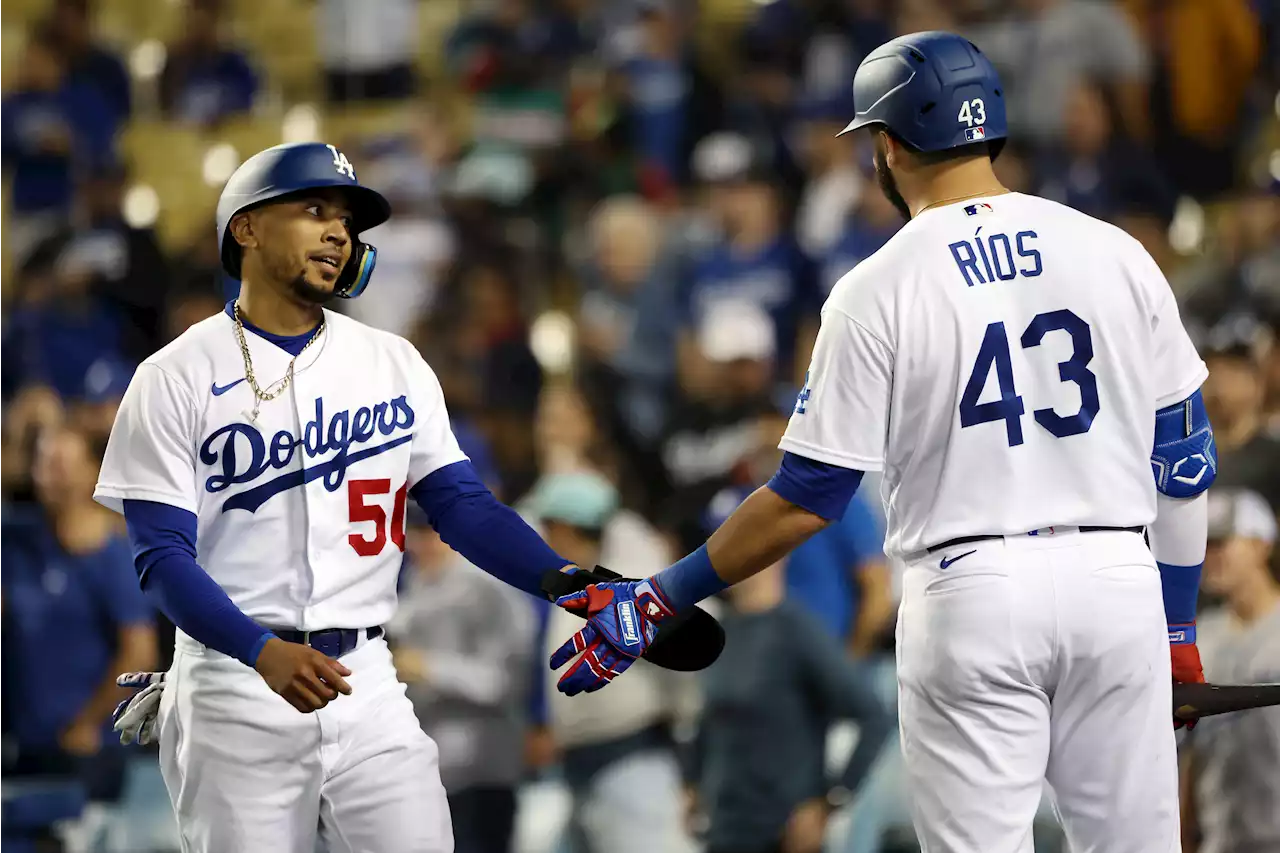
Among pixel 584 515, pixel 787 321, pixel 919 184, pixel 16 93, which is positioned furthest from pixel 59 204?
pixel 919 184

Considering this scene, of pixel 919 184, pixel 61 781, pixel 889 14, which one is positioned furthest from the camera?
pixel 889 14

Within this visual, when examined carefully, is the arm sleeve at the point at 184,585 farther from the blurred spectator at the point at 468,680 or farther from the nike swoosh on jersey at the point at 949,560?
the blurred spectator at the point at 468,680

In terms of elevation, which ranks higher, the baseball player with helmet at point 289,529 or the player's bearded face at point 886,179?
the player's bearded face at point 886,179

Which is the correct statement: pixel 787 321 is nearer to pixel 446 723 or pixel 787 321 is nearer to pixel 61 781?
pixel 446 723

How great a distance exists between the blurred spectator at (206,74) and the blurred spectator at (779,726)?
745 centimetres

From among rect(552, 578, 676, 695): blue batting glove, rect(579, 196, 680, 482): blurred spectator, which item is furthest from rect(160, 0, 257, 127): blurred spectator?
rect(552, 578, 676, 695): blue batting glove

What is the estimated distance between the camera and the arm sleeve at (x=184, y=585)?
161 inches

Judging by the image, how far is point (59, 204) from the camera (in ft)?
39.1

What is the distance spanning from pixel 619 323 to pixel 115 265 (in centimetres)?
311

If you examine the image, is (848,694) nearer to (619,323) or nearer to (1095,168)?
(619,323)

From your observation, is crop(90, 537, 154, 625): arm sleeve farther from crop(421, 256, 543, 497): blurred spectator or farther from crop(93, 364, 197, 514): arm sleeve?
crop(93, 364, 197, 514): arm sleeve

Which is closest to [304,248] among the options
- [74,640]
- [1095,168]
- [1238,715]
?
[1238,715]

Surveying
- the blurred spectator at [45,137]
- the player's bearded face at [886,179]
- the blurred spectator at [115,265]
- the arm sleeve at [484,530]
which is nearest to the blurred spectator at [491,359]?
the blurred spectator at [115,265]

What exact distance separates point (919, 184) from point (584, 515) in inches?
121
